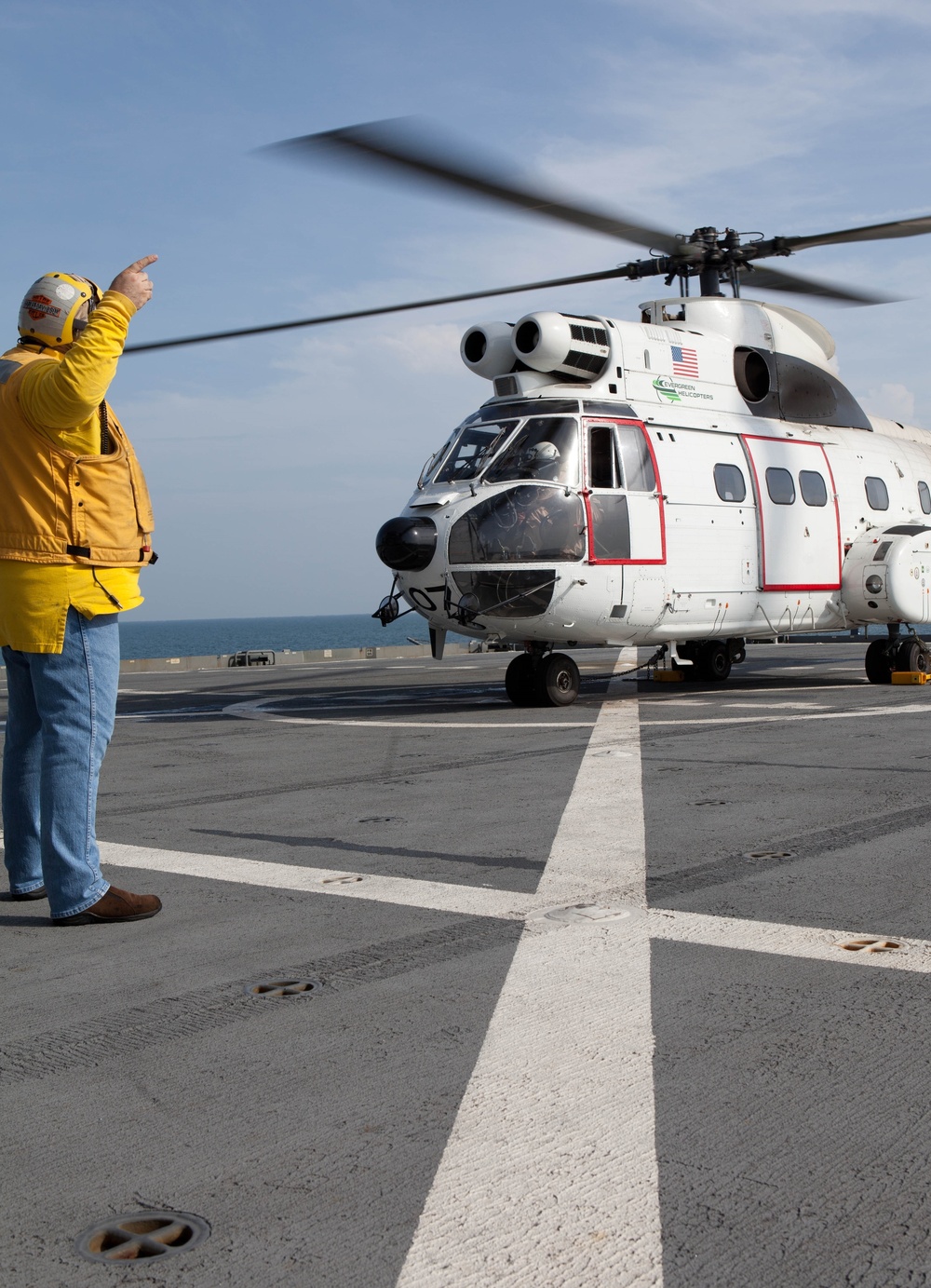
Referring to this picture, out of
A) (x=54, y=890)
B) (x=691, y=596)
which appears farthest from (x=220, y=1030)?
(x=691, y=596)

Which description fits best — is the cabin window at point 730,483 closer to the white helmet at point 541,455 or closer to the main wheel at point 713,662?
the white helmet at point 541,455

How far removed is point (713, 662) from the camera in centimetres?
1655

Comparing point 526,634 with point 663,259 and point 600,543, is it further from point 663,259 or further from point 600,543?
point 663,259

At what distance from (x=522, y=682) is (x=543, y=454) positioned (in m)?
2.48

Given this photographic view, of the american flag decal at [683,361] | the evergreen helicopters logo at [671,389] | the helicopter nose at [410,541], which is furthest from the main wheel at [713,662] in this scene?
the helicopter nose at [410,541]

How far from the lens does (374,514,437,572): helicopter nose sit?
38.7 feet

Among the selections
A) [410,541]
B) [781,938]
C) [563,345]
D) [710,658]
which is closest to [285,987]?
[781,938]

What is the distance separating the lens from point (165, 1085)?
2.87 m

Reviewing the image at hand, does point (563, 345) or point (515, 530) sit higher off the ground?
point (563, 345)

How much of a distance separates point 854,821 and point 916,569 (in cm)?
979

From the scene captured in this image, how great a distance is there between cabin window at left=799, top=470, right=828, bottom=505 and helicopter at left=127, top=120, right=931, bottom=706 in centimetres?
2

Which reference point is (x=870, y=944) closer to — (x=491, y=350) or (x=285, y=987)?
(x=285, y=987)

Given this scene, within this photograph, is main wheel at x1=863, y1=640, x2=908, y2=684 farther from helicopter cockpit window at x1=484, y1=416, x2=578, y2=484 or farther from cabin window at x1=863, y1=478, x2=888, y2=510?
helicopter cockpit window at x1=484, y1=416, x2=578, y2=484

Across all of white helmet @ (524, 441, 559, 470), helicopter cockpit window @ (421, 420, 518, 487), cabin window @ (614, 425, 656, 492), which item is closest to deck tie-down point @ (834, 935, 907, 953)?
white helmet @ (524, 441, 559, 470)
